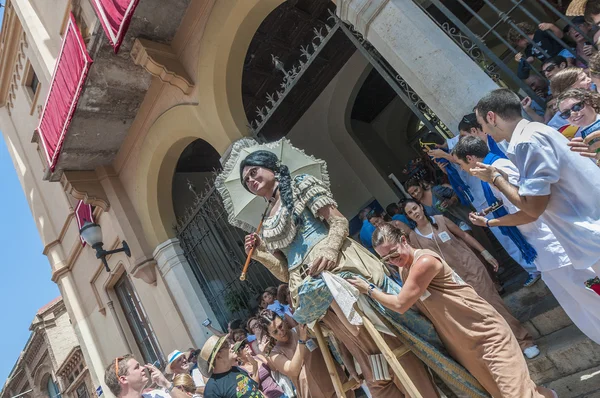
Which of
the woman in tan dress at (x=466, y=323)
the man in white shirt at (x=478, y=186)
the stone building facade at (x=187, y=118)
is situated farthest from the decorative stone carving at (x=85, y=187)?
the woman in tan dress at (x=466, y=323)

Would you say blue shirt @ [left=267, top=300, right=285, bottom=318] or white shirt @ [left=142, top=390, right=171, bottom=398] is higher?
blue shirt @ [left=267, top=300, right=285, bottom=318]

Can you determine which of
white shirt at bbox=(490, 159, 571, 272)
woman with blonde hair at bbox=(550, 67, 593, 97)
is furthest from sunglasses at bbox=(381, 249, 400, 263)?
woman with blonde hair at bbox=(550, 67, 593, 97)

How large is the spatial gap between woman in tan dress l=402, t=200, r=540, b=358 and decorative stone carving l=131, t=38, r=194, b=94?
3.62 m

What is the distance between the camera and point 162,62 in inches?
228

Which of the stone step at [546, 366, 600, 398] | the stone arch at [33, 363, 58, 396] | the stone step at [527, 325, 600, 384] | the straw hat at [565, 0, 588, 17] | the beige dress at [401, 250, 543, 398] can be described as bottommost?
the stone step at [546, 366, 600, 398]

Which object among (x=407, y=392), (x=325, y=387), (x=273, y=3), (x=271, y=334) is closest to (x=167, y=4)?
(x=273, y=3)

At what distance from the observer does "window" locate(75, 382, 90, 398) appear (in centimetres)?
1523

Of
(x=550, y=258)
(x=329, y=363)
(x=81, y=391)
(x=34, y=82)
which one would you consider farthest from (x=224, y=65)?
(x=81, y=391)

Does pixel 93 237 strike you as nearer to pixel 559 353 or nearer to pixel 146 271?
pixel 146 271

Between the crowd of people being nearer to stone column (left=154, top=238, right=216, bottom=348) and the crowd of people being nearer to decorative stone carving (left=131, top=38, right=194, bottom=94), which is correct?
decorative stone carving (left=131, top=38, right=194, bottom=94)

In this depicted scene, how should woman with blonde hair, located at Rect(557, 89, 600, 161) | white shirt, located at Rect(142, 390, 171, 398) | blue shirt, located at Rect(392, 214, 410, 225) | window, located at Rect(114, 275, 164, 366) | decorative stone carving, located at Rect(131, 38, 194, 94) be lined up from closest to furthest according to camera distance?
woman with blonde hair, located at Rect(557, 89, 600, 161) < white shirt, located at Rect(142, 390, 171, 398) < blue shirt, located at Rect(392, 214, 410, 225) < decorative stone carving, located at Rect(131, 38, 194, 94) < window, located at Rect(114, 275, 164, 366)

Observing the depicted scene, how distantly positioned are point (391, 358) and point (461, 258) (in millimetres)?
1755

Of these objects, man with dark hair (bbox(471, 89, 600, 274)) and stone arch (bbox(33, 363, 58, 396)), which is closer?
man with dark hair (bbox(471, 89, 600, 274))

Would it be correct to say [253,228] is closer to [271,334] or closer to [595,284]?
[271,334]
